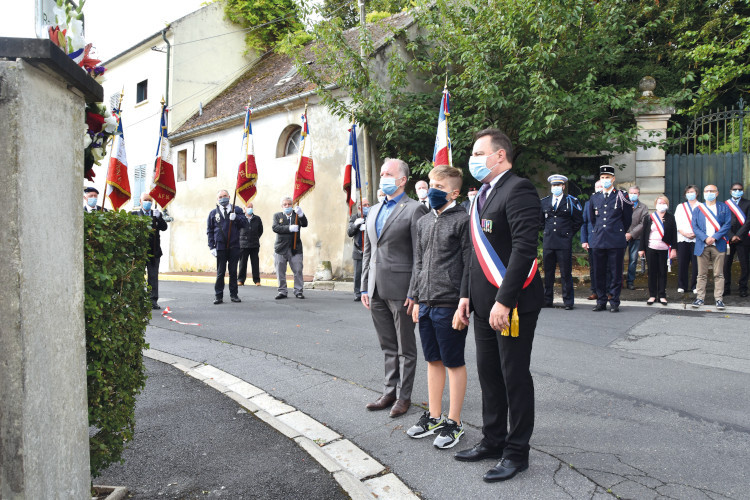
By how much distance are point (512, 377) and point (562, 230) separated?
6691 millimetres

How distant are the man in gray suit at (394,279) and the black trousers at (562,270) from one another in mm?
5541

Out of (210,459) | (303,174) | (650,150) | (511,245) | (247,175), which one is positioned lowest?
(210,459)

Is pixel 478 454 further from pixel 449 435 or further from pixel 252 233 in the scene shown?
pixel 252 233

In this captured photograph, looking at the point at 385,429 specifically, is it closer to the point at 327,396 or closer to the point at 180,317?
A: the point at 327,396

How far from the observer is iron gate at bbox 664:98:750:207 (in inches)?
509

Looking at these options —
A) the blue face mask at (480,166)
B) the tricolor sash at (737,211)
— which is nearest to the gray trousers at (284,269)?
the tricolor sash at (737,211)

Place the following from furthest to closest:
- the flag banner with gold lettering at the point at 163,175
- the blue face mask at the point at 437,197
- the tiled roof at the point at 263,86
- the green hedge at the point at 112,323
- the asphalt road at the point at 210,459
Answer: the tiled roof at the point at 263,86 → the flag banner with gold lettering at the point at 163,175 → the blue face mask at the point at 437,197 → the asphalt road at the point at 210,459 → the green hedge at the point at 112,323

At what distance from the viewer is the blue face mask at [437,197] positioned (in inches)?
155

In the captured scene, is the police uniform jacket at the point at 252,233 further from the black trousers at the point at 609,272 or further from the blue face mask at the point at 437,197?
the blue face mask at the point at 437,197

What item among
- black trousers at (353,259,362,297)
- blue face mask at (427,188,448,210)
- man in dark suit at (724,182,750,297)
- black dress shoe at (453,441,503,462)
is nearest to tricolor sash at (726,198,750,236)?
man in dark suit at (724,182,750,297)

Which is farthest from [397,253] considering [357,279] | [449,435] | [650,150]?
[650,150]

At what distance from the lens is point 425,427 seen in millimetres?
4082

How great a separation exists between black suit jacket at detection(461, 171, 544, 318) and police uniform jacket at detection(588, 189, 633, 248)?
6.50m

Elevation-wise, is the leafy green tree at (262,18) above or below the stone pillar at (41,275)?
above
